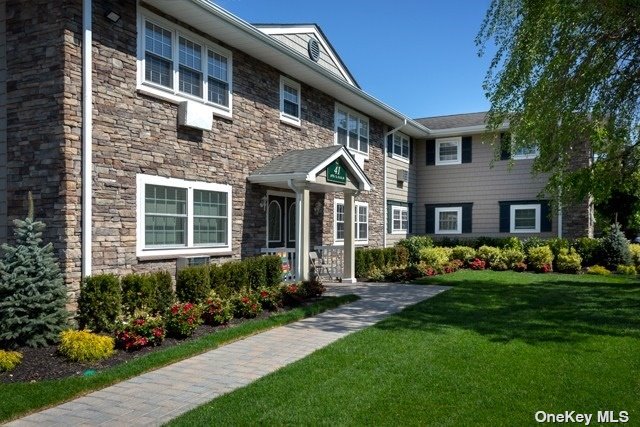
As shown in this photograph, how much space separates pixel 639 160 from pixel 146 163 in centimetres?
1026

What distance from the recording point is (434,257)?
18234mm

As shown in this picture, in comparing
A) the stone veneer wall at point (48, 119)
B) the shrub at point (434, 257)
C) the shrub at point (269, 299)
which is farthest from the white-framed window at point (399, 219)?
the stone veneer wall at point (48, 119)

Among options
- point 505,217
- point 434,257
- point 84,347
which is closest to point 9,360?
point 84,347

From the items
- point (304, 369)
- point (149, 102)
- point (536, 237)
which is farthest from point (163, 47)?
point (536, 237)

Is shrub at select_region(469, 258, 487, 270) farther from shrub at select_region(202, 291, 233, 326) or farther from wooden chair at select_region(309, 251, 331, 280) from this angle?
shrub at select_region(202, 291, 233, 326)

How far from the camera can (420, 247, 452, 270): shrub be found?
17.8 metres

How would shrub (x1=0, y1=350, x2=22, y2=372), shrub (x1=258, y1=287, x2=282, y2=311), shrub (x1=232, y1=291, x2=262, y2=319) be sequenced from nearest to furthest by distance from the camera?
shrub (x1=0, y1=350, x2=22, y2=372) → shrub (x1=232, y1=291, x2=262, y2=319) → shrub (x1=258, y1=287, x2=282, y2=311)

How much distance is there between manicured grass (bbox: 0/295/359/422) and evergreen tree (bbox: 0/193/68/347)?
147 cm

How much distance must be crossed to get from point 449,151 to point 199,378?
18.7 m

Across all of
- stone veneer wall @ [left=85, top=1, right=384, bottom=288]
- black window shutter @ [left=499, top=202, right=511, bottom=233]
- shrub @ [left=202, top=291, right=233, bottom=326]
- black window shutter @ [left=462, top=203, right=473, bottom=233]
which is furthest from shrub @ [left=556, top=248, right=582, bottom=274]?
shrub @ [left=202, top=291, right=233, bottom=326]

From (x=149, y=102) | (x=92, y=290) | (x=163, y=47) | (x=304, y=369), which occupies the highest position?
(x=163, y=47)

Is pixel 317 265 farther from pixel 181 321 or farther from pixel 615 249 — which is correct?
pixel 615 249

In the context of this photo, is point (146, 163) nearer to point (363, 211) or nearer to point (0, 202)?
point (0, 202)

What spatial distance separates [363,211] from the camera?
18.2m
